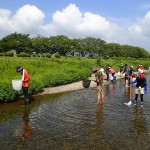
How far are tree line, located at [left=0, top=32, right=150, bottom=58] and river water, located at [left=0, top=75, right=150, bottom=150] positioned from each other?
79.0 metres

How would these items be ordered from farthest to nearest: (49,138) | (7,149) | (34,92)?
(34,92) < (49,138) < (7,149)

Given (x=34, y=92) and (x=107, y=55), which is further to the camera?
(x=107, y=55)

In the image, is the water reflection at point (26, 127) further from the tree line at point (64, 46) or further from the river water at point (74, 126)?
the tree line at point (64, 46)

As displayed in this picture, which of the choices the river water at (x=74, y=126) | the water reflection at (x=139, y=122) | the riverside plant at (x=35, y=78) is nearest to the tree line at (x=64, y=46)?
the riverside plant at (x=35, y=78)

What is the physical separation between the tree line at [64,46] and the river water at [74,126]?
3109 inches

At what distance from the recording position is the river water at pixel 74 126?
32.1 ft

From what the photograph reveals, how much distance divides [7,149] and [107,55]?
386 ft

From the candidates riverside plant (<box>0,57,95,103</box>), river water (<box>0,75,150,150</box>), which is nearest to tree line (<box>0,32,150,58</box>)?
riverside plant (<box>0,57,95,103</box>)

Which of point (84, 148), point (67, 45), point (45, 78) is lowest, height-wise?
point (84, 148)

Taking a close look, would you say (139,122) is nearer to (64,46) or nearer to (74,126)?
(74,126)

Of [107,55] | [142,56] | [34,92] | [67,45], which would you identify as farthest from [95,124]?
[142,56]

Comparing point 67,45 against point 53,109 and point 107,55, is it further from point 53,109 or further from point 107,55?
point 53,109

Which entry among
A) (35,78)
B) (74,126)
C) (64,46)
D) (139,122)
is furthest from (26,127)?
(64,46)

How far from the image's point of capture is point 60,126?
12.2m
